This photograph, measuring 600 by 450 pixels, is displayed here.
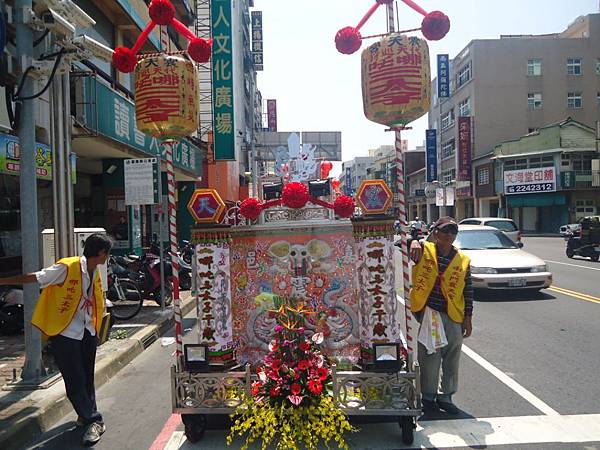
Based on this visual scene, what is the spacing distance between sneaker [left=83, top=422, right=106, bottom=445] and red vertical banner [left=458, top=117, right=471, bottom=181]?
144ft

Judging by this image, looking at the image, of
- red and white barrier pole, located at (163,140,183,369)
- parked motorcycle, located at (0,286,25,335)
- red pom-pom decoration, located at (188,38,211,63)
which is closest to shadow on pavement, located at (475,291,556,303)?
red and white barrier pole, located at (163,140,183,369)

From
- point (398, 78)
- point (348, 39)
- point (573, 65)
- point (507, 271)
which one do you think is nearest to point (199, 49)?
point (348, 39)

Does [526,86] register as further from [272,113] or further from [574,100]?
[272,113]

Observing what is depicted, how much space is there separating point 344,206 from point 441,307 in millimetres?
1268

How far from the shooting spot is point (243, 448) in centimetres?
357

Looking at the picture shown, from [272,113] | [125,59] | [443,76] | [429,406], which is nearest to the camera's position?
[125,59]

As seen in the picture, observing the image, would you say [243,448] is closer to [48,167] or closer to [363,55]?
[363,55]

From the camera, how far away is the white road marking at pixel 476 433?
3863 mm

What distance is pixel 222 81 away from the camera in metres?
18.1

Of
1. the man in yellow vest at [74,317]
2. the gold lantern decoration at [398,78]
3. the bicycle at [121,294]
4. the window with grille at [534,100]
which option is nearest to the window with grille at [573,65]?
the window with grille at [534,100]

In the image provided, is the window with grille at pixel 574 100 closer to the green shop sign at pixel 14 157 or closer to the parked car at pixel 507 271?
the parked car at pixel 507 271

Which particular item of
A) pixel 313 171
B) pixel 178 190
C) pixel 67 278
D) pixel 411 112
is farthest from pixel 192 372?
pixel 178 190

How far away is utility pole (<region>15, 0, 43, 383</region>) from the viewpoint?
5090 millimetres

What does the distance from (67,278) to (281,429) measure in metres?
2.14
